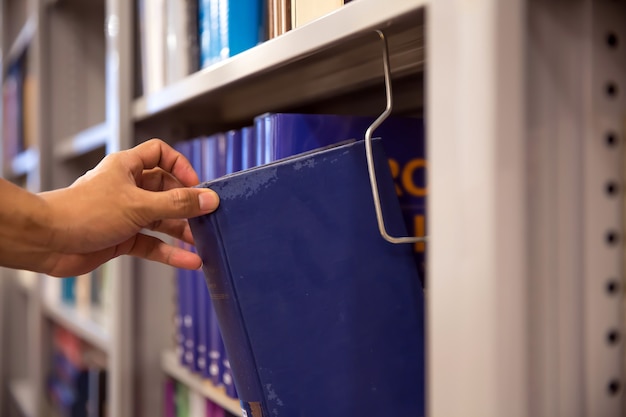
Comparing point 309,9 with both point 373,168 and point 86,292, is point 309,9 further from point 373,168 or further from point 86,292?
point 86,292

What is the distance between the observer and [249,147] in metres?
0.86

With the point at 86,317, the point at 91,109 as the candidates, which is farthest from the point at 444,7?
the point at 91,109

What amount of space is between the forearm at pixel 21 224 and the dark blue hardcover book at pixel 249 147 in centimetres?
27

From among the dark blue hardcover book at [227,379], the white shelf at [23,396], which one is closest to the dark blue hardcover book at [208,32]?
the dark blue hardcover book at [227,379]

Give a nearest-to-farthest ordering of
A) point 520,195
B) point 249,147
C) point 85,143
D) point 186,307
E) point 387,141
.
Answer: point 520,195 < point 387,141 < point 249,147 < point 186,307 < point 85,143

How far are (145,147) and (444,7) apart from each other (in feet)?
1.61

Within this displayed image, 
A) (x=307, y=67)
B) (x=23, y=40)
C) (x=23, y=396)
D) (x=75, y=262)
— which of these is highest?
(x=23, y=40)

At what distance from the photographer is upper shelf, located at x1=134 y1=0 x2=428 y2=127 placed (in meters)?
0.58

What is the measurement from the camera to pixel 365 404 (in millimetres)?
656

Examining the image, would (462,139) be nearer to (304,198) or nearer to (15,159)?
(304,198)

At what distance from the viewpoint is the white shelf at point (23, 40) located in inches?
76.4

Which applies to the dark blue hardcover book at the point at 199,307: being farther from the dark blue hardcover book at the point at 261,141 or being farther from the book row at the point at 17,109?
the book row at the point at 17,109

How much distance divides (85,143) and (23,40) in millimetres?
1009

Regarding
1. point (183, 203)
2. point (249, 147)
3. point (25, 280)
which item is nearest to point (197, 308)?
point (249, 147)
